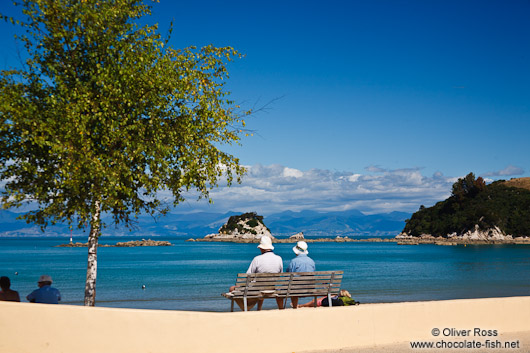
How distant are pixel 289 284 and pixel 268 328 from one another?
2086 millimetres

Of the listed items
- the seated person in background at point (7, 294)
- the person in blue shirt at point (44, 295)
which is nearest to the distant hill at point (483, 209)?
the person in blue shirt at point (44, 295)

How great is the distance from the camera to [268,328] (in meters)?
8.10

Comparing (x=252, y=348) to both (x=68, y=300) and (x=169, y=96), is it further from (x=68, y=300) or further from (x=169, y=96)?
(x=68, y=300)

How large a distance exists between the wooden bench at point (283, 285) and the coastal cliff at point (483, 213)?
503 ft

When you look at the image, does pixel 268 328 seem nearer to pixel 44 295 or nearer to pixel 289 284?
pixel 289 284

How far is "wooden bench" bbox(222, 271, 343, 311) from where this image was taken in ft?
32.2

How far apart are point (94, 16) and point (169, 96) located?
2186 millimetres

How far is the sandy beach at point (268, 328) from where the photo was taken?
23.5 feet

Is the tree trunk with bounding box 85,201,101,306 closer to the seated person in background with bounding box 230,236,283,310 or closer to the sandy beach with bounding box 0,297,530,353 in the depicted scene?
the seated person in background with bounding box 230,236,283,310

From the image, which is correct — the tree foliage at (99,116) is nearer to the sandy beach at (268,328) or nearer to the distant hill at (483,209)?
the sandy beach at (268,328)

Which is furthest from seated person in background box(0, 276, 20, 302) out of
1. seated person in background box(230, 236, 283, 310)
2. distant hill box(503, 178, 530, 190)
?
distant hill box(503, 178, 530, 190)

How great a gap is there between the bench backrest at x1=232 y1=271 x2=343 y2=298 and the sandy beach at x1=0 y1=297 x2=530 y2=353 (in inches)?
57.5

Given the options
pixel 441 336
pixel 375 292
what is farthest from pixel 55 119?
pixel 375 292

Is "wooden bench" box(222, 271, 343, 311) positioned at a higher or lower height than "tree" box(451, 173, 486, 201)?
lower
